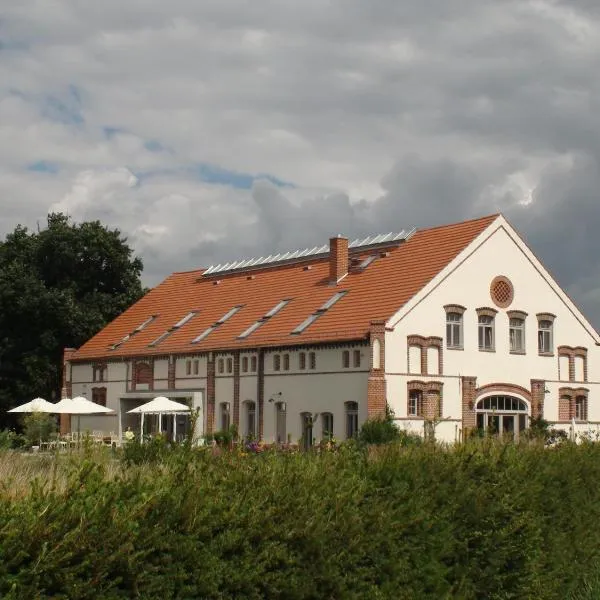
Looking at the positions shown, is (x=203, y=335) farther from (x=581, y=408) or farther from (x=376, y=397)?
(x=581, y=408)

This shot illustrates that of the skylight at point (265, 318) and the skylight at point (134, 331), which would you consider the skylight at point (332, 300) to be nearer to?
the skylight at point (265, 318)

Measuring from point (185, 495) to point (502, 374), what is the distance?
3835 cm

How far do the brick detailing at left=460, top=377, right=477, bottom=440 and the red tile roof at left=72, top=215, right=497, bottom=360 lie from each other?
4.51 metres

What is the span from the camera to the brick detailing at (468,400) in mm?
42625

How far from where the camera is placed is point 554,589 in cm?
1234

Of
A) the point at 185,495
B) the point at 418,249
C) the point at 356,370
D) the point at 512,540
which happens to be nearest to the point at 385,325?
the point at 356,370

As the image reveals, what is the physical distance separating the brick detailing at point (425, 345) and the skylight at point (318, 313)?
473 centimetres

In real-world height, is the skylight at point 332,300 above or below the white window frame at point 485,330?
above

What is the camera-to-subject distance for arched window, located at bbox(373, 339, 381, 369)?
131ft

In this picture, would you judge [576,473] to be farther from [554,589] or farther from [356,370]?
[356,370]

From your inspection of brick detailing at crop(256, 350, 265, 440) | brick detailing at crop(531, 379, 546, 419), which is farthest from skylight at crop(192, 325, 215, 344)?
brick detailing at crop(531, 379, 546, 419)

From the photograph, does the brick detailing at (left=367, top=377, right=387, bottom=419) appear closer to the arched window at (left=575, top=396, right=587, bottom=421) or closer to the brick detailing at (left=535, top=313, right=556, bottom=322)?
the brick detailing at (left=535, top=313, right=556, bottom=322)

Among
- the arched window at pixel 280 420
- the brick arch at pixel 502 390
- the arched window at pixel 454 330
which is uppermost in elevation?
the arched window at pixel 454 330

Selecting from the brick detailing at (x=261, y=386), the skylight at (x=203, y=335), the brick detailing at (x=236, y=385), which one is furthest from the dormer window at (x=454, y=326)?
the skylight at (x=203, y=335)
